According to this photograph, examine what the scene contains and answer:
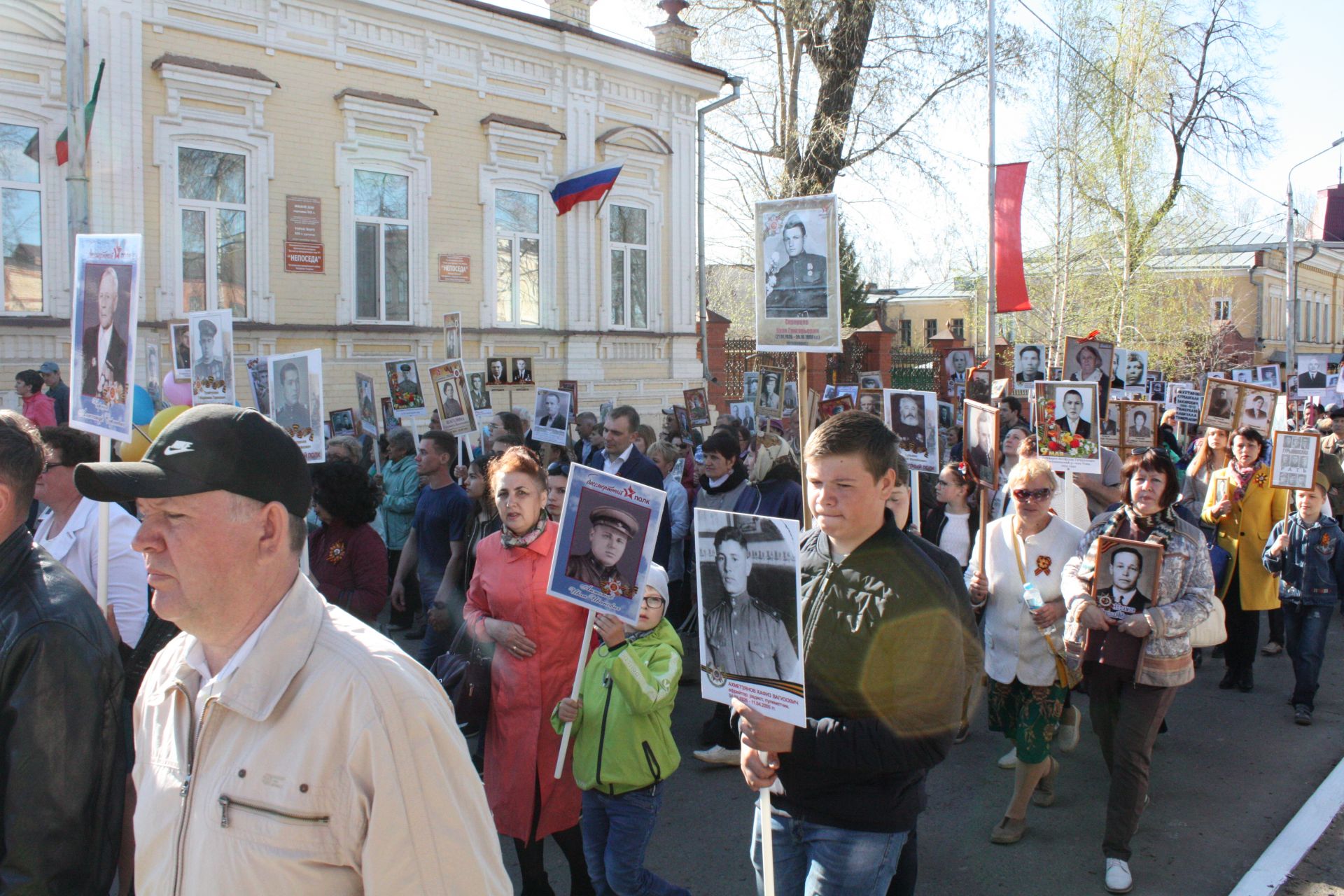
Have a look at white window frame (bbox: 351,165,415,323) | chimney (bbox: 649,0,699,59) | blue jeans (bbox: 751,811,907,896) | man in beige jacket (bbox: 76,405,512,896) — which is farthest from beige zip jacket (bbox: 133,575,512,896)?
chimney (bbox: 649,0,699,59)

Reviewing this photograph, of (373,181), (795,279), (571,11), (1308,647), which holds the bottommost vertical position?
(1308,647)

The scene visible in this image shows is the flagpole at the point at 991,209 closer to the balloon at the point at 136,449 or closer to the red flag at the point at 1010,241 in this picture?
the red flag at the point at 1010,241

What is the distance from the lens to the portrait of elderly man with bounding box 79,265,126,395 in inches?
176

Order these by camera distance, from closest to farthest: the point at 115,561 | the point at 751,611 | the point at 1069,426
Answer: the point at 751,611 < the point at 115,561 < the point at 1069,426

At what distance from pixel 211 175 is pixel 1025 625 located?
13.6m

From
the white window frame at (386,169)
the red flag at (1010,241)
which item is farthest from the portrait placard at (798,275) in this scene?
the white window frame at (386,169)

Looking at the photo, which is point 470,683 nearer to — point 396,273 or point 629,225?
point 396,273

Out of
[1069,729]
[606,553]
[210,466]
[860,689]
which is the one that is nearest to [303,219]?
[606,553]

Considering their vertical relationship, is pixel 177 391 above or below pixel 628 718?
above

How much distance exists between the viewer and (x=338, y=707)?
5.44 ft

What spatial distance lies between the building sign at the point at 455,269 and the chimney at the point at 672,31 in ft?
20.5

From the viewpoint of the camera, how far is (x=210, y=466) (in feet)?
5.90

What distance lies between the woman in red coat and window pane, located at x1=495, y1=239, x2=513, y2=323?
14.2 meters

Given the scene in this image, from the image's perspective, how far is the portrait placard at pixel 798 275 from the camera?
498 centimetres
